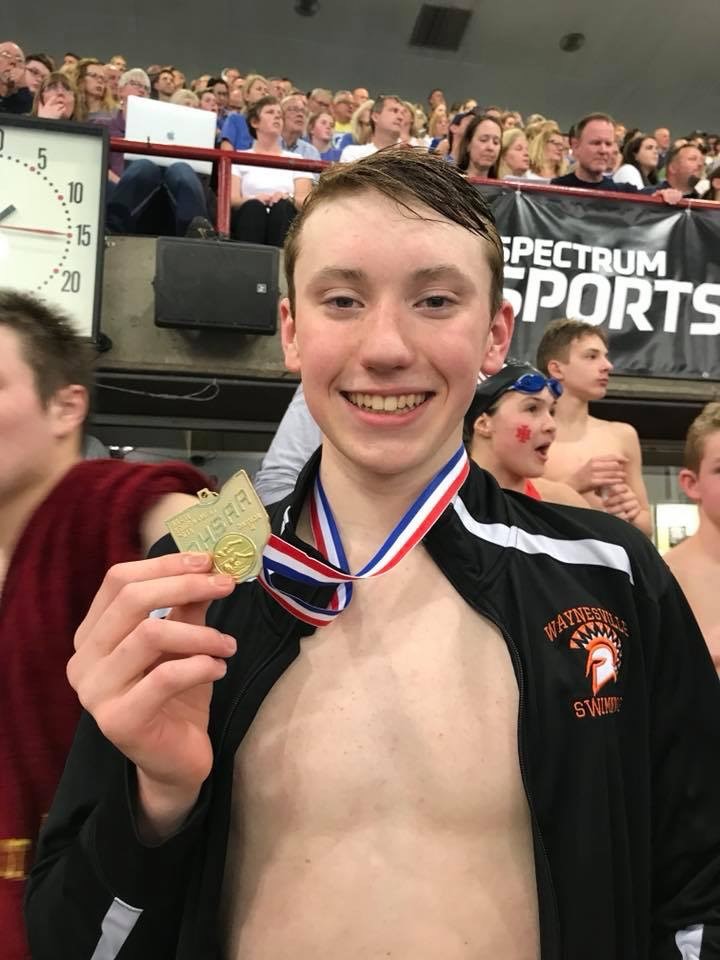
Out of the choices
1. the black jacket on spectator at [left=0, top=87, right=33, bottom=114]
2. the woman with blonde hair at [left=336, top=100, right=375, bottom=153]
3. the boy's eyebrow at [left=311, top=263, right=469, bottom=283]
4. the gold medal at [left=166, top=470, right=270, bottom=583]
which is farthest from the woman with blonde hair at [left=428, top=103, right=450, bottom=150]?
the gold medal at [left=166, top=470, right=270, bottom=583]

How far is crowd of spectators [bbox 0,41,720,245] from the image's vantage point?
4.54 meters

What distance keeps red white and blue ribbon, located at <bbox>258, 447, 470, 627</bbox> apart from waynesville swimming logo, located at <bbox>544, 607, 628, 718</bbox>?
0.20m

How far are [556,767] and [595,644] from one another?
152mm

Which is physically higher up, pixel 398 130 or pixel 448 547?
pixel 398 130

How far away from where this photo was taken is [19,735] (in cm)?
110

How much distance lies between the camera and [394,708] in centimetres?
92

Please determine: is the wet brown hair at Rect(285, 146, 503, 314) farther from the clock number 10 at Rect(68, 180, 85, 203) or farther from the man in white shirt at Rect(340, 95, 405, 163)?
the man in white shirt at Rect(340, 95, 405, 163)

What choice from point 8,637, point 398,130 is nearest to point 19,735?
point 8,637

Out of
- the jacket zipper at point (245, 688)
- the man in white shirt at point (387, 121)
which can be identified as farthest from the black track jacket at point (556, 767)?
the man in white shirt at point (387, 121)

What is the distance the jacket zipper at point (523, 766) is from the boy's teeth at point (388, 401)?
0.25m

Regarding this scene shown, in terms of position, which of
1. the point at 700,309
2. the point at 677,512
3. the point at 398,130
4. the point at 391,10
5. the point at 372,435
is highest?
the point at 391,10

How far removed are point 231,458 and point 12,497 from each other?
3978 mm

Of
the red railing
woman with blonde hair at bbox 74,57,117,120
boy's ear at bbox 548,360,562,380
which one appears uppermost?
woman with blonde hair at bbox 74,57,117,120

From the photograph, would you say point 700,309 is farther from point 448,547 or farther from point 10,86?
point 10,86
